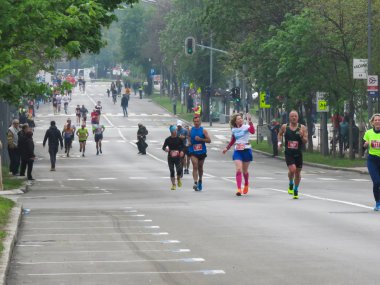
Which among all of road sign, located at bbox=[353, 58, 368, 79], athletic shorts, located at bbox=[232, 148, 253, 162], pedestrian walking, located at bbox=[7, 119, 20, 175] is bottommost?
pedestrian walking, located at bbox=[7, 119, 20, 175]

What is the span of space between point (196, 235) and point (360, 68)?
2929 centimetres

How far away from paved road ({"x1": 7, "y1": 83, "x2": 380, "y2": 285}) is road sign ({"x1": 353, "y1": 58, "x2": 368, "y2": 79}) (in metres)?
10.6

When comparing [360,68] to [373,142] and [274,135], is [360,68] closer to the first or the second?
[274,135]

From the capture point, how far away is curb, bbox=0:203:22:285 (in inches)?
480

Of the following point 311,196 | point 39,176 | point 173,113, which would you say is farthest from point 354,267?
point 173,113

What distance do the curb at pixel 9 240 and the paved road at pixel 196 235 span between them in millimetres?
135

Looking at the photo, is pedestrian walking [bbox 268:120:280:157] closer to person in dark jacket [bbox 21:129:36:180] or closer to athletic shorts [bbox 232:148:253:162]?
person in dark jacket [bbox 21:129:36:180]

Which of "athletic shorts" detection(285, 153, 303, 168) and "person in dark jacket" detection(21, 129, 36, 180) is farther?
"person in dark jacket" detection(21, 129, 36, 180)

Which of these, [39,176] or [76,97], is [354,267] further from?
[76,97]

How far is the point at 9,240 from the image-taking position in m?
15.0

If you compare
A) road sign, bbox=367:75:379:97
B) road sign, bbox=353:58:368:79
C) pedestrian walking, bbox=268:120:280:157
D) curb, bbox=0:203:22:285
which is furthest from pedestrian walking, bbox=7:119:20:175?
pedestrian walking, bbox=268:120:280:157

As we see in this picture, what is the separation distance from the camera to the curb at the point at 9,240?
12.2 meters

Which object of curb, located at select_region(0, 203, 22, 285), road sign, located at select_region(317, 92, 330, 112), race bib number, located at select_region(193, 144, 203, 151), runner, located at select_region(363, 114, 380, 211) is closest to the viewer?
curb, located at select_region(0, 203, 22, 285)

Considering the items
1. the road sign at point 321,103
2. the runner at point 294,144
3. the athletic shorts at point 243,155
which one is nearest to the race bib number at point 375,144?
the runner at point 294,144
